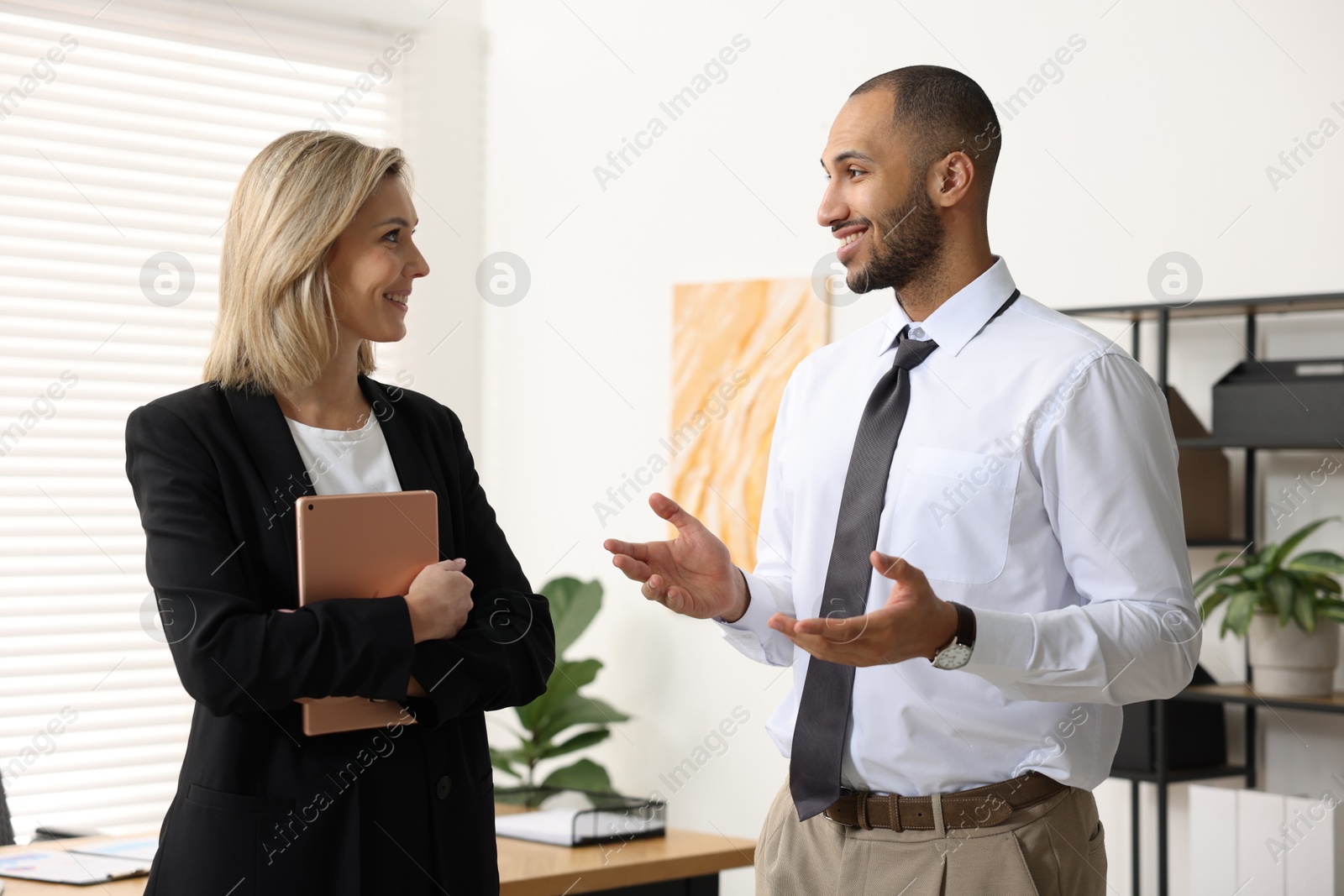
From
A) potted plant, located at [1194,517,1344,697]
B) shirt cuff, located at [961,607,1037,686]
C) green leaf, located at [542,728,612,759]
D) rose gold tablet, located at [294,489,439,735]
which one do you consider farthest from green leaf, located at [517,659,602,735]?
shirt cuff, located at [961,607,1037,686]

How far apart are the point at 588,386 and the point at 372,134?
1.33 meters

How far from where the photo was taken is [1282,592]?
3.11 metres

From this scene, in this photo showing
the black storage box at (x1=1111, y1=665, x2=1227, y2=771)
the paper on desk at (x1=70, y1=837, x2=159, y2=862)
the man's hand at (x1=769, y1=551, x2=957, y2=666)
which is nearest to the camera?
the man's hand at (x1=769, y1=551, x2=957, y2=666)

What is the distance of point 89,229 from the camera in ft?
14.7

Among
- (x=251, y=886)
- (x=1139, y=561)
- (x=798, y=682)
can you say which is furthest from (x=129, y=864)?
(x=1139, y=561)

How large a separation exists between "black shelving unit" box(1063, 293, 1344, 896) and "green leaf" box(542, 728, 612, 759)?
6.21 feet

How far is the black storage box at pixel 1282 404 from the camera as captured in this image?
3.07 m

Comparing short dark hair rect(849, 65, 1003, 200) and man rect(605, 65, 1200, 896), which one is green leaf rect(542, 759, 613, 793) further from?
short dark hair rect(849, 65, 1003, 200)

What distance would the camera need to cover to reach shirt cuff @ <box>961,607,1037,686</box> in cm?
151

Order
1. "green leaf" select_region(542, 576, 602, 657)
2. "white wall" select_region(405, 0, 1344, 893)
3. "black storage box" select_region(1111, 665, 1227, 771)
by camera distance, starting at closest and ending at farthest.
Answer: "black storage box" select_region(1111, 665, 1227, 771) < "white wall" select_region(405, 0, 1344, 893) < "green leaf" select_region(542, 576, 602, 657)

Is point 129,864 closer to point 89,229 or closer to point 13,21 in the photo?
point 89,229

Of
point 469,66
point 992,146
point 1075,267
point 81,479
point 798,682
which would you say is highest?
point 469,66

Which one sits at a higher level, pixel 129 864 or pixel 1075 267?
pixel 1075 267

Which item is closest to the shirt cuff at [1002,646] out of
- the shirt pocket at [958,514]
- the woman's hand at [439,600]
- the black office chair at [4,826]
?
the shirt pocket at [958,514]
